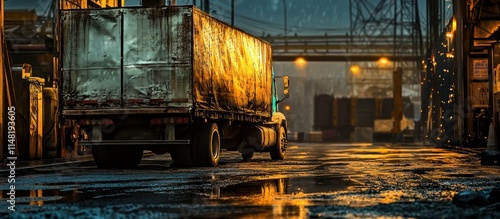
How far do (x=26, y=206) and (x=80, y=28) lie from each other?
10.2 m

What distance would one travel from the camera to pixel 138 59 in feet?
61.5

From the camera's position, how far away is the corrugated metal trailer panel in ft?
60.6

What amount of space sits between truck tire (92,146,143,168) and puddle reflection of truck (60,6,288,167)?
2cm

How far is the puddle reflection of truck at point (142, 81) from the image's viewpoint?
18.5m

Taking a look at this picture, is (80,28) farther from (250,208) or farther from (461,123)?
(461,123)

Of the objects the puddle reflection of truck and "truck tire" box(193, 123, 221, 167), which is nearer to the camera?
the puddle reflection of truck

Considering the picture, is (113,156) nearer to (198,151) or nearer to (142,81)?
(198,151)

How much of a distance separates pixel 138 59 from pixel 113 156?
250 cm

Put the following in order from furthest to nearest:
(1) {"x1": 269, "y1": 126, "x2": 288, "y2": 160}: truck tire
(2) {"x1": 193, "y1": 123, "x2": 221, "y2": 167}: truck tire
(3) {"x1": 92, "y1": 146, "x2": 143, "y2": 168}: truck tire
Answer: (1) {"x1": 269, "y1": 126, "x2": 288, "y2": 160}: truck tire → (3) {"x1": 92, "y1": 146, "x2": 143, "y2": 168}: truck tire → (2) {"x1": 193, "y1": 123, "x2": 221, "y2": 167}: truck tire

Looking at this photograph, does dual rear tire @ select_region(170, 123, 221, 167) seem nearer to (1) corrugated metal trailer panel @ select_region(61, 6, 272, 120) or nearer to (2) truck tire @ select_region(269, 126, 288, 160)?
(1) corrugated metal trailer panel @ select_region(61, 6, 272, 120)

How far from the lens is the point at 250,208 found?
8820 millimetres

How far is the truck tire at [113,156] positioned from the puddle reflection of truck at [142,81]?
0.08 ft

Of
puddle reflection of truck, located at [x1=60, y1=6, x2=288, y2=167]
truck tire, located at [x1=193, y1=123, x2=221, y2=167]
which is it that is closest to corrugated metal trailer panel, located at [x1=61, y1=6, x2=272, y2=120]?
puddle reflection of truck, located at [x1=60, y1=6, x2=288, y2=167]

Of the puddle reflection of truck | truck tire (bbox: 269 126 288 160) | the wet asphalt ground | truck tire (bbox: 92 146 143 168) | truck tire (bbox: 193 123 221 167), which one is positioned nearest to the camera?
the wet asphalt ground
